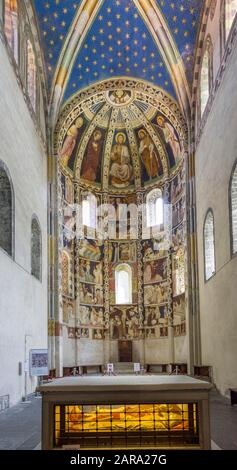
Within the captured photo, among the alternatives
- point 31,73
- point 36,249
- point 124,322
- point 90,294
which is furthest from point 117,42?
point 124,322

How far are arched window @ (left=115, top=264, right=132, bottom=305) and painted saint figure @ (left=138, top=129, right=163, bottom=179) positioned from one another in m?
5.88

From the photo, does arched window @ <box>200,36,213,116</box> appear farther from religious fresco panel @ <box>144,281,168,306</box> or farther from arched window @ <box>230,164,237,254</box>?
religious fresco panel @ <box>144,281,168,306</box>

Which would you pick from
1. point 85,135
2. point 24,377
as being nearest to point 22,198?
point 24,377

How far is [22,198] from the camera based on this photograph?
18.1m

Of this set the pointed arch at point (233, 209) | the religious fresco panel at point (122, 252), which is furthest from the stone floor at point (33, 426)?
the religious fresco panel at point (122, 252)

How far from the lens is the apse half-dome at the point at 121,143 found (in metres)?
29.8

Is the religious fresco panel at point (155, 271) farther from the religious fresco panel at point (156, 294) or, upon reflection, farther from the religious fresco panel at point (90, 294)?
the religious fresco panel at point (90, 294)

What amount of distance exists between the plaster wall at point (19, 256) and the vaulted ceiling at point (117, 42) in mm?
4583

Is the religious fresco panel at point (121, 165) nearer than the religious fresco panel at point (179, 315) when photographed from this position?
No

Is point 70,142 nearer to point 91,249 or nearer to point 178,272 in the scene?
point 91,249

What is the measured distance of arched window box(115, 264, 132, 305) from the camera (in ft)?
110

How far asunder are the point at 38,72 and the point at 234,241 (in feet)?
39.4

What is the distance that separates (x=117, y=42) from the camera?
25.1 m

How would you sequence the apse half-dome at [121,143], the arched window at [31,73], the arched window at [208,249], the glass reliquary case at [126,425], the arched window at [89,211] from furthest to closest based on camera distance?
the arched window at [89,211] → the apse half-dome at [121,143] → the arched window at [208,249] → the arched window at [31,73] → the glass reliquary case at [126,425]
